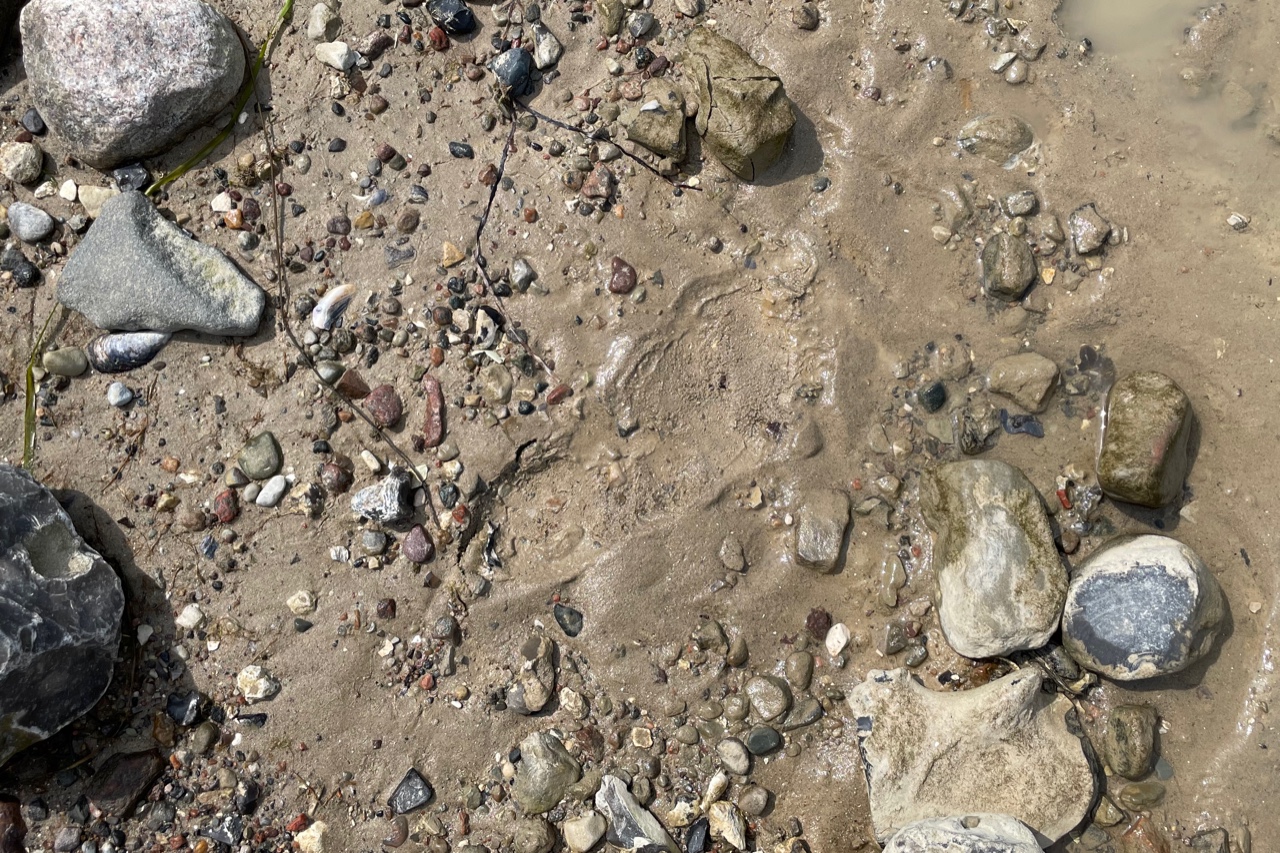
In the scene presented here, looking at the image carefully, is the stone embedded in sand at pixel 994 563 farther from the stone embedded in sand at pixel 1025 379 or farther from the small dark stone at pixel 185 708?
the small dark stone at pixel 185 708

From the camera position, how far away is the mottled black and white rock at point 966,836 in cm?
325

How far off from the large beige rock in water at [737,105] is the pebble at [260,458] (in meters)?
2.26

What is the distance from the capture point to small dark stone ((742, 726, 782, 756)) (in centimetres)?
355

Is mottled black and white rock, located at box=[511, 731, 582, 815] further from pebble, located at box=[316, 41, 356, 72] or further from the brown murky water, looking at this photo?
pebble, located at box=[316, 41, 356, 72]

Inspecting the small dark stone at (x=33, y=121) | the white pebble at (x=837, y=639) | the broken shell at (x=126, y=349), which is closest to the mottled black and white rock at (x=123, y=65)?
the small dark stone at (x=33, y=121)

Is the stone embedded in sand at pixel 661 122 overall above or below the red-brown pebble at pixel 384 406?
above

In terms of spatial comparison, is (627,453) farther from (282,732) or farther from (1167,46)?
(1167,46)

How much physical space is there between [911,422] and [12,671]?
368 cm

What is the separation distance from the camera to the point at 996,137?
367 centimetres

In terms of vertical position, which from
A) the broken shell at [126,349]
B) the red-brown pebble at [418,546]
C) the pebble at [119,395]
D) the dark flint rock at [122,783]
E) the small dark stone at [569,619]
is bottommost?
the dark flint rock at [122,783]

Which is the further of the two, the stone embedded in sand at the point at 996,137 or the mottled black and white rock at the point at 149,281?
the stone embedded in sand at the point at 996,137

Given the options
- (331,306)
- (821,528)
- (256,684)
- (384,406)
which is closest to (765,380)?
(821,528)

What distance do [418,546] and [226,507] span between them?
0.83 meters

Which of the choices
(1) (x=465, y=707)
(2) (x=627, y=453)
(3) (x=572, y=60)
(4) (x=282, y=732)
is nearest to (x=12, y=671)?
(4) (x=282, y=732)
